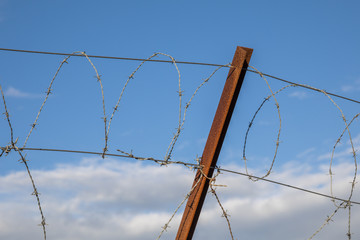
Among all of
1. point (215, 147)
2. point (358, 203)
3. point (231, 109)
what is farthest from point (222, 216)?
point (358, 203)

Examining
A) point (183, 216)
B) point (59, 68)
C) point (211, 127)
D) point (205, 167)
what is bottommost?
point (183, 216)

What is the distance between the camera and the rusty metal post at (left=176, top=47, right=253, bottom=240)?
3.86 metres

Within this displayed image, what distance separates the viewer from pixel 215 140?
154 inches

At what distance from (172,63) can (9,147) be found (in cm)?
146

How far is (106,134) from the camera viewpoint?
3904 millimetres

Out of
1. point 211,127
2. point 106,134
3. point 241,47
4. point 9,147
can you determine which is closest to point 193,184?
point 211,127

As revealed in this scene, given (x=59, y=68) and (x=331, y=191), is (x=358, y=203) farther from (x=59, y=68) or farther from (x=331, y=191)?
(x=59, y=68)

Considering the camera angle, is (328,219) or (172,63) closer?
(172,63)

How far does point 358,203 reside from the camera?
16.0 feet

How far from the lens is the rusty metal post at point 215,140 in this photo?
3855mm

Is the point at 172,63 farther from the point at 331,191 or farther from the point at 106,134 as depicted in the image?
the point at 331,191

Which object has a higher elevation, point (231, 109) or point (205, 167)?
point (231, 109)

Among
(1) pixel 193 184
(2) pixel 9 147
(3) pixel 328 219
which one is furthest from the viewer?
(3) pixel 328 219

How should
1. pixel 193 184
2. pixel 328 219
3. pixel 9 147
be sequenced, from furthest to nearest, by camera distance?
1. pixel 328 219
2. pixel 193 184
3. pixel 9 147
